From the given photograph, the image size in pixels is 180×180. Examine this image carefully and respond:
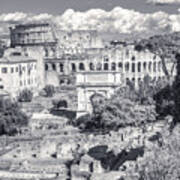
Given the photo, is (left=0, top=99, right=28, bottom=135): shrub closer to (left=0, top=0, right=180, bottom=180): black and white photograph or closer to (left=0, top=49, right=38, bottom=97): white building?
(left=0, top=0, right=180, bottom=180): black and white photograph

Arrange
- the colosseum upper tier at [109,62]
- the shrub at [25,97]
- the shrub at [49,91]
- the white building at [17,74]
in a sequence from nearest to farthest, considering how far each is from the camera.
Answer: the shrub at [25,97] < the white building at [17,74] < the shrub at [49,91] < the colosseum upper tier at [109,62]

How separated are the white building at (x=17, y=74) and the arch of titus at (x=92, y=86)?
1789cm

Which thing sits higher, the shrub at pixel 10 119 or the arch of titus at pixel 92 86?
the arch of titus at pixel 92 86

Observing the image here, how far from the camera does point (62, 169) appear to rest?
23.0m

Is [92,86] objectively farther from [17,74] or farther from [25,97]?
[17,74]

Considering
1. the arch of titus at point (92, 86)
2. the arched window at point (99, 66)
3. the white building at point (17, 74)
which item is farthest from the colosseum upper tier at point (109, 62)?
the arch of titus at point (92, 86)

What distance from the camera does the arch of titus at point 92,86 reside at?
39594mm

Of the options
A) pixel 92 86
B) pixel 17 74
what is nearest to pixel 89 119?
pixel 92 86

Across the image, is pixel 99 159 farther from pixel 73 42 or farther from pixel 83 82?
pixel 73 42

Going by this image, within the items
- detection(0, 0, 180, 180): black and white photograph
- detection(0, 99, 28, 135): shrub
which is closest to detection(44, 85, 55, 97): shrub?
detection(0, 0, 180, 180): black and white photograph

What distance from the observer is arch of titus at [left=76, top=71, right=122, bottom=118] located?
39.6m

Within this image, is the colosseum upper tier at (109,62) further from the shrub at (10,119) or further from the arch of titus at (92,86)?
the shrub at (10,119)

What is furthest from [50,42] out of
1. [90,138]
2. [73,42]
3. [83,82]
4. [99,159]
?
[99,159]

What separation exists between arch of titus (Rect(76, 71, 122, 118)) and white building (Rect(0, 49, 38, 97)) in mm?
17887
